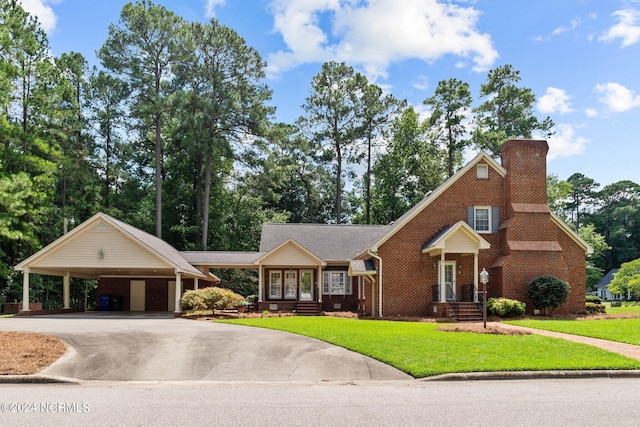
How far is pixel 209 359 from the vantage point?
12.5 metres

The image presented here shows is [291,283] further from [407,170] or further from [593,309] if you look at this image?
[407,170]

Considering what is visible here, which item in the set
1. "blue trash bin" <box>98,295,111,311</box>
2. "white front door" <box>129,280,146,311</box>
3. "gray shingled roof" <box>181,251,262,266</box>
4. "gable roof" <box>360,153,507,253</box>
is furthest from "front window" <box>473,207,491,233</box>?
"blue trash bin" <box>98,295,111,311</box>

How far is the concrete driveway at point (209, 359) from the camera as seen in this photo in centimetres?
1120

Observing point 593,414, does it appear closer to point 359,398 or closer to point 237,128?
point 359,398

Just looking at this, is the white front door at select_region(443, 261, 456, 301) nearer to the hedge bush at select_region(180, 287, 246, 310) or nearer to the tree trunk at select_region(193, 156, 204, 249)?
the hedge bush at select_region(180, 287, 246, 310)

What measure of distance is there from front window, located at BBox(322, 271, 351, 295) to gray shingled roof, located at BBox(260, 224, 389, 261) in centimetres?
114

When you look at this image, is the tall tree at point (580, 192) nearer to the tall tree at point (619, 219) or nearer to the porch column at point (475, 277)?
the tall tree at point (619, 219)

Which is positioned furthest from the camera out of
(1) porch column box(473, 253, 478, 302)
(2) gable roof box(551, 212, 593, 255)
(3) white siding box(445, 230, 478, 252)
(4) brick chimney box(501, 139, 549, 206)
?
(2) gable roof box(551, 212, 593, 255)

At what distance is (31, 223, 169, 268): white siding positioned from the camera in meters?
25.9

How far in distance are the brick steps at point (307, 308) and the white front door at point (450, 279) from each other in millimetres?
6974

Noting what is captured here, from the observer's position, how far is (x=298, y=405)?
27.2ft

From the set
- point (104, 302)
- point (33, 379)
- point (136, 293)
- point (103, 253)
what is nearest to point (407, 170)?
point (136, 293)

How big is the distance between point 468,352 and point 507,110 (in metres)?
42.9

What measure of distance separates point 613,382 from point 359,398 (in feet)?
16.6
